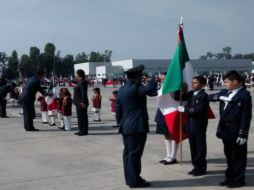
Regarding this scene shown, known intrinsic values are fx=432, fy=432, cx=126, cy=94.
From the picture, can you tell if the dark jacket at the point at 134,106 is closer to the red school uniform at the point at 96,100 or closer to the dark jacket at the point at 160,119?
the dark jacket at the point at 160,119

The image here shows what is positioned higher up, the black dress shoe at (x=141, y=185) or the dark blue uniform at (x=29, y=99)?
the dark blue uniform at (x=29, y=99)

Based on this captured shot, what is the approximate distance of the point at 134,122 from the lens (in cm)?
652

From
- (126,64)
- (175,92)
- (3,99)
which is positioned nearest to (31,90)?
(3,99)

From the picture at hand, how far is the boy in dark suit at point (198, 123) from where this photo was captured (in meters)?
7.02

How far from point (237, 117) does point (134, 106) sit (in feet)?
5.03

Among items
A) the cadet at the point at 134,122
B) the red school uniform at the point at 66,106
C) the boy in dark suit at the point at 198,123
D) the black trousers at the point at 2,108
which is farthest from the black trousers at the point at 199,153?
the black trousers at the point at 2,108

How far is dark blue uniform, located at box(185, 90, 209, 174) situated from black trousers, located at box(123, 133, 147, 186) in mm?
991

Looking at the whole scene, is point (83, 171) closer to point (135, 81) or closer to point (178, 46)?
point (135, 81)

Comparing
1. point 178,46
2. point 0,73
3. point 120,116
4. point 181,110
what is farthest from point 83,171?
point 0,73

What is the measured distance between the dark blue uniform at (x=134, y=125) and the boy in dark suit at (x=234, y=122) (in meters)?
1.09

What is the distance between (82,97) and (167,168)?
15.5ft

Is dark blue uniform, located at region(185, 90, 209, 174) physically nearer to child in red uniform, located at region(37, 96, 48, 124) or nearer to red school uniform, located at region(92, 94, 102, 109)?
red school uniform, located at region(92, 94, 102, 109)

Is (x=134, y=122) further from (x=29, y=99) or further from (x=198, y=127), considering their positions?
(x=29, y=99)

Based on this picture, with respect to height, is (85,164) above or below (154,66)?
below
